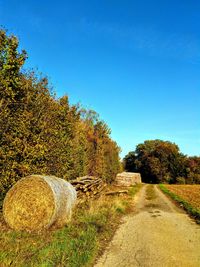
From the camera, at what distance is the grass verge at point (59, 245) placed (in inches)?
254

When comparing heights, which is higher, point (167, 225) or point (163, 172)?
point (163, 172)

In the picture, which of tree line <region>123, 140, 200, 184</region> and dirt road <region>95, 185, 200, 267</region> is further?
tree line <region>123, 140, 200, 184</region>

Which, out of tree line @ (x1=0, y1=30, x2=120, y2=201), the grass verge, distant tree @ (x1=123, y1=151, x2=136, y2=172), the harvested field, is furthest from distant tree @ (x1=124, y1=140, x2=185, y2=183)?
the grass verge

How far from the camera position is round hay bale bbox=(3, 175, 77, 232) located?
31.3 feet

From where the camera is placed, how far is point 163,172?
7412 cm

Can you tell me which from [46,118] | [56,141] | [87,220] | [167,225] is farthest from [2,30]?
[167,225]

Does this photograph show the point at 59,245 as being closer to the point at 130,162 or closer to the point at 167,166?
the point at 167,166

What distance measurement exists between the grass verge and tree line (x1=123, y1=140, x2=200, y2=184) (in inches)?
2370

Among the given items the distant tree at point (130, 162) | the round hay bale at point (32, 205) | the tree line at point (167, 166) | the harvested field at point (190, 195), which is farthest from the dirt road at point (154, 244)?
the distant tree at point (130, 162)

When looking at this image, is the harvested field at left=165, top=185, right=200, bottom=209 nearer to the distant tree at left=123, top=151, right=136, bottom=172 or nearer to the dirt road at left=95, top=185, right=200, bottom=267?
the dirt road at left=95, top=185, right=200, bottom=267

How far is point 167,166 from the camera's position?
7525 centimetres

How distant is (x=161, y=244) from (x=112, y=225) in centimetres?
309

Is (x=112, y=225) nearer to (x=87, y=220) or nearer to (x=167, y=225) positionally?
(x=87, y=220)

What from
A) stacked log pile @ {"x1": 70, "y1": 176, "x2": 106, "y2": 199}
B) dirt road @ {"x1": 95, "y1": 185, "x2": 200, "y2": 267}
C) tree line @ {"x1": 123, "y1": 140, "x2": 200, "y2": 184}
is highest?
tree line @ {"x1": 123, "y1": 140, "x2": 200, "y2": 184}
